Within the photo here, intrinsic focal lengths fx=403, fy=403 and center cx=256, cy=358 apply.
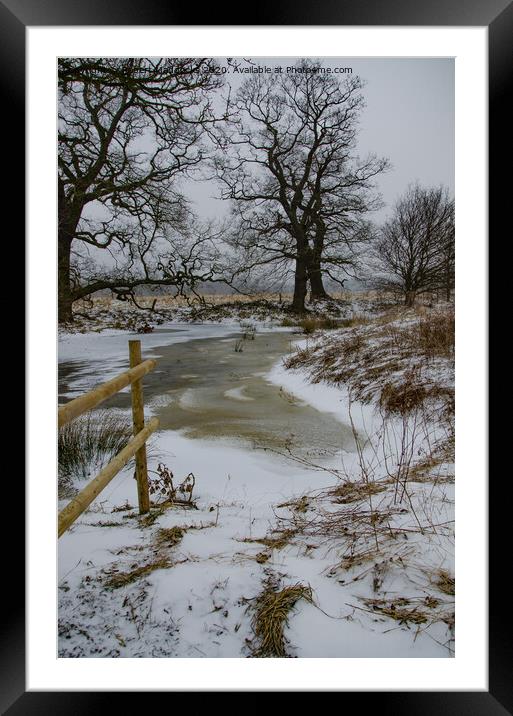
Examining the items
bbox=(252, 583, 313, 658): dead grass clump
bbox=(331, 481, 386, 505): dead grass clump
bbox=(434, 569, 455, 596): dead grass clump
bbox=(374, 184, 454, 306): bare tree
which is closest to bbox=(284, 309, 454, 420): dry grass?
bbox=(374, 184, 454, 306): bare tree

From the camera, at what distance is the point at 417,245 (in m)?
2.07

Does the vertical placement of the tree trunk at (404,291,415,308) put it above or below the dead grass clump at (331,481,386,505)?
above

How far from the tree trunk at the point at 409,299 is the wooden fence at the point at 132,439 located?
53.8 inches

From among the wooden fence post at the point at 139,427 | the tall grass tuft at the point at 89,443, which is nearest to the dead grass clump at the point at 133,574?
the wooden fence post at the point at 139,427

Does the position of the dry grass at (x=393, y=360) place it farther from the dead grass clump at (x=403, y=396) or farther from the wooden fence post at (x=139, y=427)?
the wooden fence post at (x=139, y=427)

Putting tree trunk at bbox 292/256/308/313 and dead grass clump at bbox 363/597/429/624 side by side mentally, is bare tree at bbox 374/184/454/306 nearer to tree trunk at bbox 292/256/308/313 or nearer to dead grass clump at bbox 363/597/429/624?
tree trunk at bbox 292/256/308/313

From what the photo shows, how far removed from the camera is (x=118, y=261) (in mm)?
2123

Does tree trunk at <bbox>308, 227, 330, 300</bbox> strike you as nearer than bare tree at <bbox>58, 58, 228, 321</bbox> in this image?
No

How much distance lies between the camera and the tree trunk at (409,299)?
2096mm

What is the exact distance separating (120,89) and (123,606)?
2.43 metres

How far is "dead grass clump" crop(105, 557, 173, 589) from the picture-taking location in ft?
5.89
